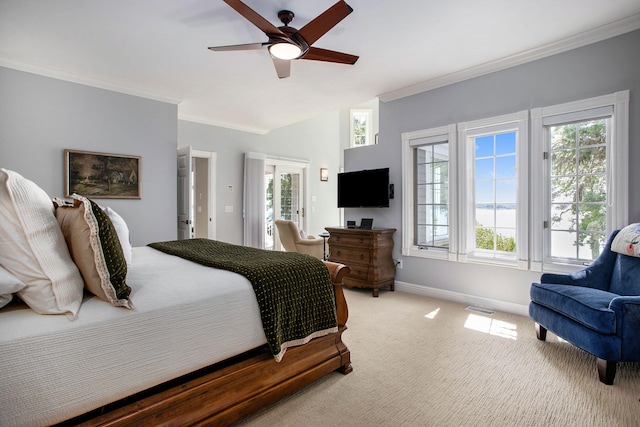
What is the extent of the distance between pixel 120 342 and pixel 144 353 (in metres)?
0.11

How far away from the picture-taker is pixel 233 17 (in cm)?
261

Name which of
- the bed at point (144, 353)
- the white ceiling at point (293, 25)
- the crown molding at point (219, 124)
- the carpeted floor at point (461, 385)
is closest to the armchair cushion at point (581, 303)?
the carpeted floor at point (461, 385)

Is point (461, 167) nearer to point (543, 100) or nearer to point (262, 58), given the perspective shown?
point (543, 100)

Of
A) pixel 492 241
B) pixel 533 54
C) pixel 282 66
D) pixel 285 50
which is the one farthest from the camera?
pixel 492 241

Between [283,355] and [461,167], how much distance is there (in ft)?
9.68

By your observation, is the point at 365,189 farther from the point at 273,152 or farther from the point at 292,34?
A: the point at 273,152

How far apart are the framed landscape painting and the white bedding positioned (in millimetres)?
2758

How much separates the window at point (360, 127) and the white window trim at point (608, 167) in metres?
4.69

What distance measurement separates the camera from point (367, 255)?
4008mm

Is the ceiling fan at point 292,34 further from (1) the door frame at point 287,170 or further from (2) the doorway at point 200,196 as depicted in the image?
(1) the door frame at point 287,170

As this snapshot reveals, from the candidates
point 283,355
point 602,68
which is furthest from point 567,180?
point 283,355

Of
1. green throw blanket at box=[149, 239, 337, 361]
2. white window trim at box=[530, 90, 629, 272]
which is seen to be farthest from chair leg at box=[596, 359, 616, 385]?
green throw blanket at box=[149, 239, 337, 361]

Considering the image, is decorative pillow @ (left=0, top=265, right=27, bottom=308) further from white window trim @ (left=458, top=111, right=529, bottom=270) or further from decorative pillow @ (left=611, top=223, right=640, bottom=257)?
white window trim @ (left=458, top=111, right=529, bottom=270)

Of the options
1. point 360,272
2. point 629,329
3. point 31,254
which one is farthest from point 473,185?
point 31,254
